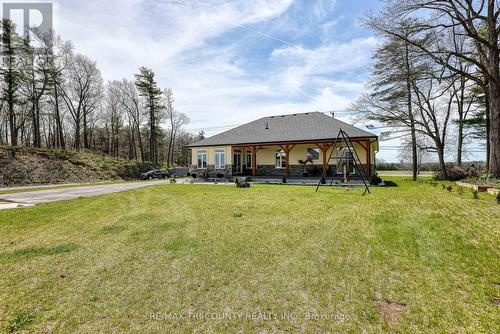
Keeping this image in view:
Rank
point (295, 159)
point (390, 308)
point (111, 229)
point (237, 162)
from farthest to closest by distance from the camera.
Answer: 1. point (237, 162)
2. point (295, 159)
3. point (111, 229)
4. point (390, 308)

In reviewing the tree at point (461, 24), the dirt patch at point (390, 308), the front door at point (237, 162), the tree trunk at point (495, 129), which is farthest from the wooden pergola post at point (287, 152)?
the dirt patch at point (390, 308)

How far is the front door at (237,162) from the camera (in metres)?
22.3

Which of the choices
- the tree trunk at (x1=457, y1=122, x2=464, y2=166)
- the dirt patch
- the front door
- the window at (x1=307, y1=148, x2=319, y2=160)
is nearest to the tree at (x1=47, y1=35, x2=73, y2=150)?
the front door

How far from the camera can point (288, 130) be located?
2070cm

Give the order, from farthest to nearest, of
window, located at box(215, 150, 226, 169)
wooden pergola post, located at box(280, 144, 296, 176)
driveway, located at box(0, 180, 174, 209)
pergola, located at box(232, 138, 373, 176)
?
window, located at box(215, 150, 226, 169), wooden pergola post, located at box(280, 144, 296, 176), pergola, located at box(232, 138, 373, 176), driveway, located at box(0, 180, 174, 209)

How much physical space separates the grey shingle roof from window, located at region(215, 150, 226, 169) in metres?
0.77

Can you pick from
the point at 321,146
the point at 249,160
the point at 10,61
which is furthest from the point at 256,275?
the point at 10,61

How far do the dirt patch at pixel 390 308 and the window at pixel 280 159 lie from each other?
732 inches

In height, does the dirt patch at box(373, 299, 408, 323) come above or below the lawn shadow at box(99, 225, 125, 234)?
below

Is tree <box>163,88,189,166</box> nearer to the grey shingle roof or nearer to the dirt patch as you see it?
the grey shingle roof

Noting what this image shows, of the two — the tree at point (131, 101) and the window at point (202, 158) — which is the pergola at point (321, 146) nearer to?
the window at point (202, 158)

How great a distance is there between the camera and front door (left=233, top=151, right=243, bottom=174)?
73.1 feet

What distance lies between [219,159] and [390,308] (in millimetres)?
20244

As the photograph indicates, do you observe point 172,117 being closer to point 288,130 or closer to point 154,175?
point 154,175
